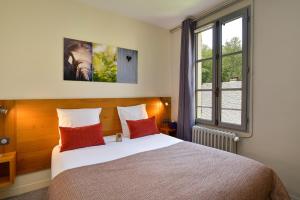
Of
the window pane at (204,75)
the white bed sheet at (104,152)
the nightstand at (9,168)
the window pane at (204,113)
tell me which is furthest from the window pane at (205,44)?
the nightstand at (9,168)

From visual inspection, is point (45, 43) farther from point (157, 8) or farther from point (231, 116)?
point (231, 116)

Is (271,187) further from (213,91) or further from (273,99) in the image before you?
(213,91)

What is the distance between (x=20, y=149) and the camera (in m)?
2.02

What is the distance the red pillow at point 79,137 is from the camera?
75.9 inches

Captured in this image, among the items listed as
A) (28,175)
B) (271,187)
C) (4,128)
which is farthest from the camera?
(28,175)

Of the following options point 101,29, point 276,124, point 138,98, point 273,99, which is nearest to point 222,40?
point 273,99

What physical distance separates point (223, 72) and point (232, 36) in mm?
515

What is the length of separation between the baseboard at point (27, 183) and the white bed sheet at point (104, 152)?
0.46 metres

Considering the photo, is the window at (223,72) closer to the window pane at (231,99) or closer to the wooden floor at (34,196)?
the window pane at (231,99)

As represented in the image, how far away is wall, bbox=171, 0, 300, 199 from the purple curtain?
0.93 m

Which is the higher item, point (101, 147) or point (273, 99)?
point (273, 99)

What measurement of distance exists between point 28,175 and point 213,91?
9.09 feet

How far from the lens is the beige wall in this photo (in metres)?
1.98

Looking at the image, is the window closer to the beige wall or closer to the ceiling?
the ceiling
